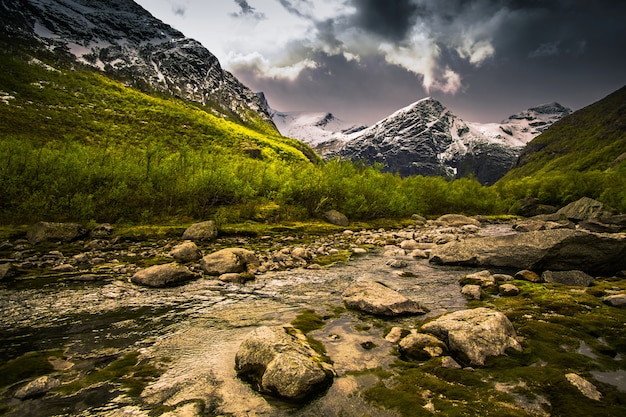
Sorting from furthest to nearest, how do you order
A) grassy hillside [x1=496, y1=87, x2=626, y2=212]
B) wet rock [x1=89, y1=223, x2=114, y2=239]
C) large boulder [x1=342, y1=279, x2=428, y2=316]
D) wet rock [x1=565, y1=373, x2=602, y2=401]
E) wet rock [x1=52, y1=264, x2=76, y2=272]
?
grassy hillside [x1=496, y1=87, x2=626, y2=212]
wet rock [x1=89, y1=223, x2=114, y2=239]
wet rock [x1=52, y1=264, x2=76, y2=272]
large boulder [x1=342, y1=279, x2=428, y2=316]
wet rock [x1=565, y1=373, x2=602, y2=401]

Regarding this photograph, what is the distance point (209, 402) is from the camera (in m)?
6.28

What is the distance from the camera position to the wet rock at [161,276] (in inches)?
602

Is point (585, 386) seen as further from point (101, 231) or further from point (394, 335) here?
point (101, 231)

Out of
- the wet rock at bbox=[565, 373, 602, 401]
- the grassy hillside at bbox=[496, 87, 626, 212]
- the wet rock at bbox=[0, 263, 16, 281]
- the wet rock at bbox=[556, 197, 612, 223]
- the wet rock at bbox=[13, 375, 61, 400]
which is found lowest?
the wet rock at bbox=[13, 375, 61, 400]

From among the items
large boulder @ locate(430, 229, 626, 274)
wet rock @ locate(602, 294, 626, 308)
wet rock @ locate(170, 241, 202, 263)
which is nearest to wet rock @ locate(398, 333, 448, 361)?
wet rock @ locate(602, 294, 626, 308)

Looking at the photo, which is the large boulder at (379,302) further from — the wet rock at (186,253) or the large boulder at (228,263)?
the wet rock at (186,253)

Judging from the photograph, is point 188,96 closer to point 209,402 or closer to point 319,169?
point 319,169

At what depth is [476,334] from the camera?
7.96m

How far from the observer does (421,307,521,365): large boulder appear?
758cm

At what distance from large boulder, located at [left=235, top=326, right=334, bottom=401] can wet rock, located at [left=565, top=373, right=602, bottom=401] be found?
5250 mm

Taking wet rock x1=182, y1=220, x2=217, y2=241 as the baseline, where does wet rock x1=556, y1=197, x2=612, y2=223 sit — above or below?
above

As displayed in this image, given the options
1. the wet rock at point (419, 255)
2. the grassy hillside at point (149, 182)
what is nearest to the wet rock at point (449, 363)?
the wet rock at point (419, 255)

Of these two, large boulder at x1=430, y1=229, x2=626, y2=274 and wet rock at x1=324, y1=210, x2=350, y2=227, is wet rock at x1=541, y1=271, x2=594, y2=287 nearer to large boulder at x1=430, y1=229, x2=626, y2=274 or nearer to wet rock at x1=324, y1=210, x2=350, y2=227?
large boulder at x1=430, y1=229, x2=626, y2=274

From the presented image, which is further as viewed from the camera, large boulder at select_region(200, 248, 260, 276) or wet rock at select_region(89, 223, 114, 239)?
wet rock at select_region(89, 223, 114, 239)
